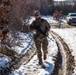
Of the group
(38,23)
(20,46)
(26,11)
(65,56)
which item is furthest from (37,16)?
(26,11)

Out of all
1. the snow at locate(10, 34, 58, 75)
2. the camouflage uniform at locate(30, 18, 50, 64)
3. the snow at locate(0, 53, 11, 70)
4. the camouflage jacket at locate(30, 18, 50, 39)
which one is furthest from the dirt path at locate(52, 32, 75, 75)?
the snow at locate(0, 53, 11, 70)

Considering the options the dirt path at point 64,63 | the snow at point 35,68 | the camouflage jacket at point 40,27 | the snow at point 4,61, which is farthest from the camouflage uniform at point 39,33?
the snow at point 4,61

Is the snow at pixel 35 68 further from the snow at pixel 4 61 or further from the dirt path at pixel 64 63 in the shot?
the snow at pixel 4 61

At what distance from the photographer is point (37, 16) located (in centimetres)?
1042

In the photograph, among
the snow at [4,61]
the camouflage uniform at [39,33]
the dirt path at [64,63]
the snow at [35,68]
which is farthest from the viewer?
the snow at [4,61]

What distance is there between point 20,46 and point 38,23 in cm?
446

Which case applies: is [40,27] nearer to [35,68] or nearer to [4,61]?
[35,68]

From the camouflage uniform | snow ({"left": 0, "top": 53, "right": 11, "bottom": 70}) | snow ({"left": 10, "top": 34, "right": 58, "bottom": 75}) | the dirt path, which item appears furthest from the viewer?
snow ({"left": 0, "top": 53, "right": 11, "bottom": 70})

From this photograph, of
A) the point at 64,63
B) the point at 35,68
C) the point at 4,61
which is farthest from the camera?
the point at 64,63

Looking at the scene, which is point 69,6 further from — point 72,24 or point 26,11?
point 26,11

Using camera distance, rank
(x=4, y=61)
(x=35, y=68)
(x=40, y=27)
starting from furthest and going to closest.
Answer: (x=4, y=61) < (x=40, y=27) < (x=35, y=68)

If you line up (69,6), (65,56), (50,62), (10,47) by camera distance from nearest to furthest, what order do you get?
1. (50,62)
2. (65,56)
3. (10,47)
4. (69,6)

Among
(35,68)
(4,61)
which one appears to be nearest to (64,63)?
(35,68)

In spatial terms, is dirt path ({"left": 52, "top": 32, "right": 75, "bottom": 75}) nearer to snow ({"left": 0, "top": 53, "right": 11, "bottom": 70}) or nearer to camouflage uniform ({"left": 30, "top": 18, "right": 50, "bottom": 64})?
camouflage uniform ({"left": 30, "top": 18, "right": 50, "bottom": 64})
